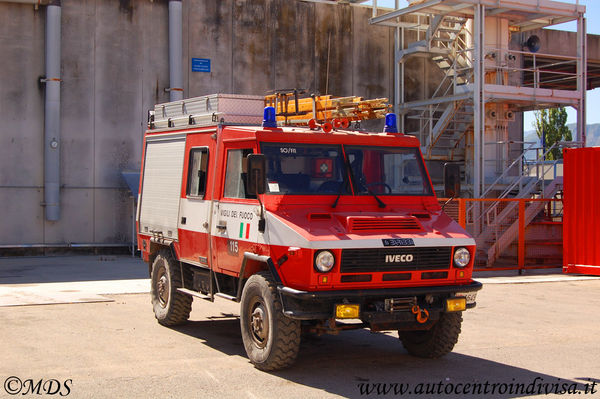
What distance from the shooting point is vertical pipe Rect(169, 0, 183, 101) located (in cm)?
2238

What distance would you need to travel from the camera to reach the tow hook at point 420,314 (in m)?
8.17

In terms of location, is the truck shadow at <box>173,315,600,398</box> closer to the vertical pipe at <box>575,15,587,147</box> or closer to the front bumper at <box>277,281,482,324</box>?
the front bumper at <box>277,281,482,324</box>

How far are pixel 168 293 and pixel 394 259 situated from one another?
413 cm

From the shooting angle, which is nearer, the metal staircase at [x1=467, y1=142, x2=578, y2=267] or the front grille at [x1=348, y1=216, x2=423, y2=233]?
the front grille at [x1=348, y1=216, x2=423, y2=233]

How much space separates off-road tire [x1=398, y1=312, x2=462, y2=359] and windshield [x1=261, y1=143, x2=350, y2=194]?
6.15 ft

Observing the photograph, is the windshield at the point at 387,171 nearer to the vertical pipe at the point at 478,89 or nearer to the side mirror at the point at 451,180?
the side mirror at the point at 451,180

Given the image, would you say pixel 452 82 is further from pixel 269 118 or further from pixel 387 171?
pixel 269 118

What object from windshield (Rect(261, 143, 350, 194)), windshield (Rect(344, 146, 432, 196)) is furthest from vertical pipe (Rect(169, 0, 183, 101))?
windshield (Rect(261, 143, 350, 194))

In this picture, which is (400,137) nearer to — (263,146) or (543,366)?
(263,146)

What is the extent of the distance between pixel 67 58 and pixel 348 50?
8942 millimetres

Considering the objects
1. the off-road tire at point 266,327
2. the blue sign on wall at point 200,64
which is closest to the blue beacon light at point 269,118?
the off-road tire at point 266,327

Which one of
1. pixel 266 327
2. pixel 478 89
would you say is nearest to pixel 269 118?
pixel 266 327

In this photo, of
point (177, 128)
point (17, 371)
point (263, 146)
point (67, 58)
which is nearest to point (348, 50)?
point (67, 58)
